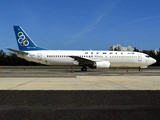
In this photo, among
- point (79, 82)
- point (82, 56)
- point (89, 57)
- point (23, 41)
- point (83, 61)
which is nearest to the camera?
point (79, 82)

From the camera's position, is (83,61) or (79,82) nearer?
(79,82)

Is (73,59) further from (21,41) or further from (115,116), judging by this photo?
(115,116)

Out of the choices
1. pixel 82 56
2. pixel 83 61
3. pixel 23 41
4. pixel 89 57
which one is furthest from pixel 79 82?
pixel 23 41

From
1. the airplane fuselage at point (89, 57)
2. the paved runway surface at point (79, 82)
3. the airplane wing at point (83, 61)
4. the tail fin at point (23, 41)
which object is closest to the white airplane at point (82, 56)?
the airplane fuselage at point (89, 57)

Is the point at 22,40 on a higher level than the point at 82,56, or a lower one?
higher

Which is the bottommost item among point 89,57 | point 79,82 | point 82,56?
point 79,82

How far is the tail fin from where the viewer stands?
33500 mm

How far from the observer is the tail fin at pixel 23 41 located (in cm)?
3350

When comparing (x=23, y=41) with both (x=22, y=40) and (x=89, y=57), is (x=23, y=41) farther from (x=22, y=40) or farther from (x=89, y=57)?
(x=89, y=57)

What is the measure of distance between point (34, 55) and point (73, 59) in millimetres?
6287

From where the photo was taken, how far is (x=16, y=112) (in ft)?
18.4

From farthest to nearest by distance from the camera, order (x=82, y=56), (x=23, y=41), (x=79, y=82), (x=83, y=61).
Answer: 1. (x=23, y=41)
2. (x=82, y=56)
3. (x=83, y=61)
4. (x=79, y=82)

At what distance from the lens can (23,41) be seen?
33.5 metres

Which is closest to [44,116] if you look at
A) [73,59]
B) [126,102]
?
[126,102]
